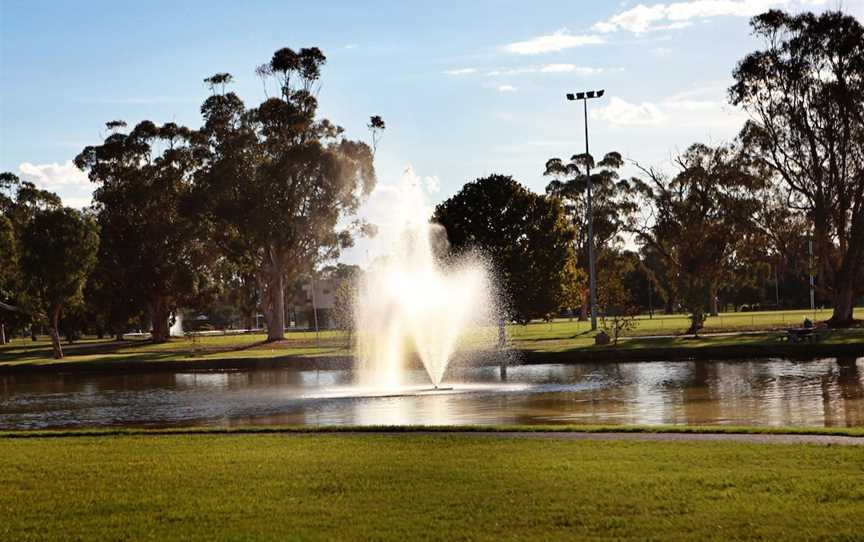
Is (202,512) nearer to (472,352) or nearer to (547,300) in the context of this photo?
(472,352)

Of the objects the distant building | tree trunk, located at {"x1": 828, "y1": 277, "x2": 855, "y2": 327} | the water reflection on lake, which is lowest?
the water reflection on lake

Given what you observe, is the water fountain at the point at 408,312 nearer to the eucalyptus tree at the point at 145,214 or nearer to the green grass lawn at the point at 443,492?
the green grass lawn at the point at 443,492

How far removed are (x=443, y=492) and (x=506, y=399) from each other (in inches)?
603

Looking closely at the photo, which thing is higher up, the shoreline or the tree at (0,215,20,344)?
the tree at (0,215,20,344)

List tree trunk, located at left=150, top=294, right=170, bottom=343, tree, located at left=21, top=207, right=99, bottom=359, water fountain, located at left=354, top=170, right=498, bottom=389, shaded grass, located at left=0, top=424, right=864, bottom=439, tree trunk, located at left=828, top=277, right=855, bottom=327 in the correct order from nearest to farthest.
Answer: shaded grass, located at left=0, top=424, right=864, bottom=439, water fountain, located at left=354, top=170, right=498, bottom=389, tree, located at left=21, top=207, right=99, bottom=359, tree trunk, located at left=828, top=277, right=855, bottom=327, tree trunk, located at left=150, top=294, right=170, bottom=343

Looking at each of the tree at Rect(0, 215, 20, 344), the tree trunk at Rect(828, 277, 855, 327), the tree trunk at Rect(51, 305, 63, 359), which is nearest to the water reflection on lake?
the tree trunk at Rect(51, 305, 63, 359)

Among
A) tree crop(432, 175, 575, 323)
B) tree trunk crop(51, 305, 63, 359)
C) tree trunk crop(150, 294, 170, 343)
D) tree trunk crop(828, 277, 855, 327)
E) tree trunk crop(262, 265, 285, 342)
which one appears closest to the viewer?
tree trunk crop(828, 277, 855, 327)

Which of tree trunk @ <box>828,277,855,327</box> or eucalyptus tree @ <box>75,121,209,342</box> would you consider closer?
tree trunk @ <box>828,277,855,327</box>

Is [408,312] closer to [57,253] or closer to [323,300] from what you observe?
[57,253]

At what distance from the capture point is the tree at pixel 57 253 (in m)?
54.9

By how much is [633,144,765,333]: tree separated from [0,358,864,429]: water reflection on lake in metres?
23.4

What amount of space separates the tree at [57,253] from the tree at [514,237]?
62.5ft

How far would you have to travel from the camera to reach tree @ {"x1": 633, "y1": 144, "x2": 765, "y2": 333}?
60500 mm

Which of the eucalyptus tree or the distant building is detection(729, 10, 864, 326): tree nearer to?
the eucalyptus tree
